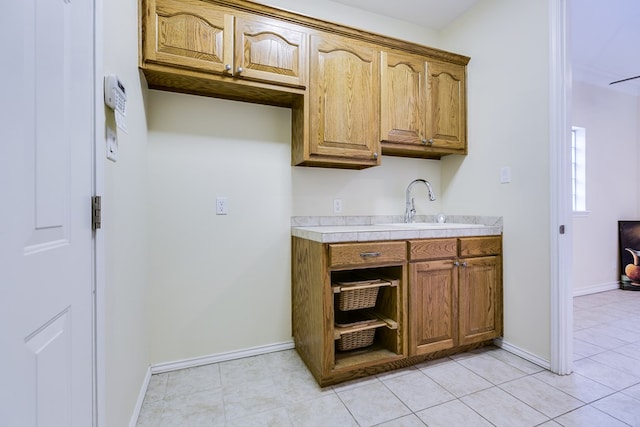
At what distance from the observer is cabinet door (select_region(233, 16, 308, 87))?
1.74 m

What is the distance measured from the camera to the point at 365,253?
173 centimetres

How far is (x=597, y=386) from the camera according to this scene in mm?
1659

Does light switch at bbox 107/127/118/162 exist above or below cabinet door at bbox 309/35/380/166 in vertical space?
below

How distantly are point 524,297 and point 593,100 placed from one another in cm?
327

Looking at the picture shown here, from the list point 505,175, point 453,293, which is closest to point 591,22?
point 505,175

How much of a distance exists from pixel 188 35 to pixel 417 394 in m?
2.44

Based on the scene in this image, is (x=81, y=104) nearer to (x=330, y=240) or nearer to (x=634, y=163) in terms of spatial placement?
(x=330, y=240)

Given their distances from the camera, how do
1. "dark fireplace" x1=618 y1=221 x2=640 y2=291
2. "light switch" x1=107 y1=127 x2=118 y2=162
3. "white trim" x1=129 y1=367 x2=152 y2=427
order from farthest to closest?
"dark fireplace" x1=618 y1=221 x2=640 y2=291 → "white trim" x1=129 y1=367 x2=152 y2=427 → "light switch" x1=107 y1=127 x2=118 y2=162

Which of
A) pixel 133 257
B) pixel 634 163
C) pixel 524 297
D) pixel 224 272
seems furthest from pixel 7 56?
pixel 634 163

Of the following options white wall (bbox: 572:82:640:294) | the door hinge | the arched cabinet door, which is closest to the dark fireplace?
white wall (bbox: 572:82:640:294)

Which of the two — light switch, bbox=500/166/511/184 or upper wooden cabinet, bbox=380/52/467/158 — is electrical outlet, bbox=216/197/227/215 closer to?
upper wooden cabinet, bbox=380/52/467/158

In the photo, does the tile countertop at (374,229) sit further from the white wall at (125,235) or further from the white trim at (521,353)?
the white wall at (125,235)

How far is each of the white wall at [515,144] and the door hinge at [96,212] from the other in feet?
7.93

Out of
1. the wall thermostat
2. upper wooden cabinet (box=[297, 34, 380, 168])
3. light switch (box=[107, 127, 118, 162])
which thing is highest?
upper wooden cabinet (box=[297, 34, 380, 168])
